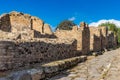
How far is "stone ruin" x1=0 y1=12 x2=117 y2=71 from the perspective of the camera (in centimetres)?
913

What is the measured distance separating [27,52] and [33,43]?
2.51 feet

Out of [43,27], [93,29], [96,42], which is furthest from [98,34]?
[43,27]

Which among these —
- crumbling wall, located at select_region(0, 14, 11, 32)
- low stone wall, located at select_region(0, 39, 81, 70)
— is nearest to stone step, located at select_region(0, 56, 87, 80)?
low stone wall, located at select_region(0, 39, 81, 70)

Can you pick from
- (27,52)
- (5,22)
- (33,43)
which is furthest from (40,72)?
(5,22)

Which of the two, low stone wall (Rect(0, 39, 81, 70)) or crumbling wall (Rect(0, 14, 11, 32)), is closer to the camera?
low stone wall (Rect(0, 39, 81, 70))

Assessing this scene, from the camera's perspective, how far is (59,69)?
11.2 m

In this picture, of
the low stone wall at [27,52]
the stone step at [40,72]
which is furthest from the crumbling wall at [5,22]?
the stone step at [40,72]

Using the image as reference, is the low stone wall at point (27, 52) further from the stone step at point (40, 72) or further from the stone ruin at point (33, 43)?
the stone step at point (40, 72)

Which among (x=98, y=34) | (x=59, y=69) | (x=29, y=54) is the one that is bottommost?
(x=59, y=69)

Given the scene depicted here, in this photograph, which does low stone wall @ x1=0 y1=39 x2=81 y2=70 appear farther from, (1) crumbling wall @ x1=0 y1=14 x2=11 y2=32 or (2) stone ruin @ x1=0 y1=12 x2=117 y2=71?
(1) crumbling wall @ x1=0 y1=14 x2=11 y2=32

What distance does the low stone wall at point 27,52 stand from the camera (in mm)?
8773

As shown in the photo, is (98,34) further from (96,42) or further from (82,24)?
(82,24)

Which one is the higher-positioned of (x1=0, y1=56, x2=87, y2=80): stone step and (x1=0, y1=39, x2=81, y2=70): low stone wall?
(x1=0, y1=39, x2=81, y2=70): low stone wall

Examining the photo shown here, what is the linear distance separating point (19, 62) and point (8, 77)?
2.44 metres
